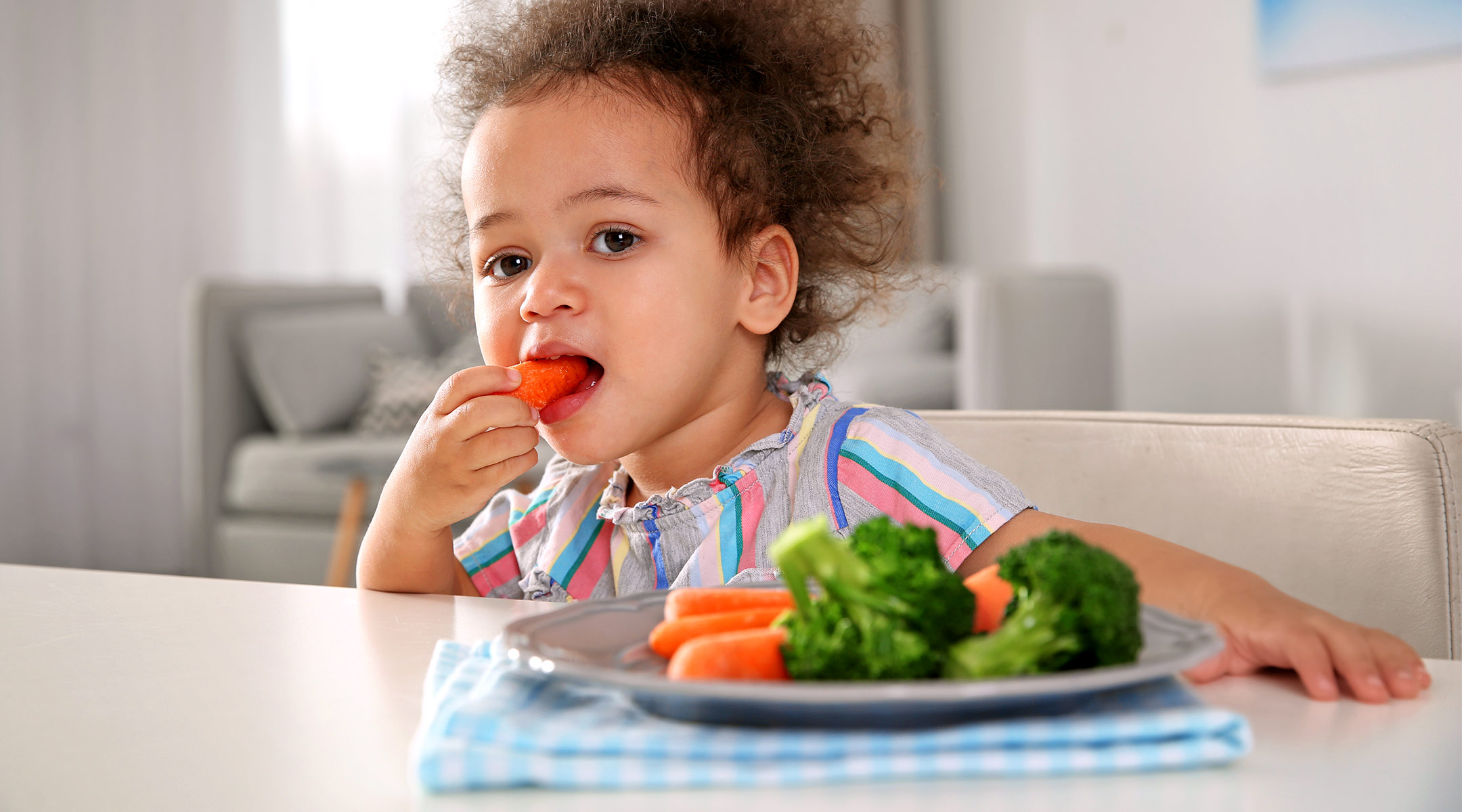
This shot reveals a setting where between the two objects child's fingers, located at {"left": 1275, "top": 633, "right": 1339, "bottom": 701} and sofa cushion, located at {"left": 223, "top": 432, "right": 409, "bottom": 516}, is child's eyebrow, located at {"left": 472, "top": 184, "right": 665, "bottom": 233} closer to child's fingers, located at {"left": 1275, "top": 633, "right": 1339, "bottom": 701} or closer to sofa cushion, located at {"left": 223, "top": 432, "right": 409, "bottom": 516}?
child's fingers, located at {"left": 1275, "top": 633, "right": 1339, "bottom": 701}

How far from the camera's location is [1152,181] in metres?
4.55

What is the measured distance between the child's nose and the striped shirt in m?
0.20

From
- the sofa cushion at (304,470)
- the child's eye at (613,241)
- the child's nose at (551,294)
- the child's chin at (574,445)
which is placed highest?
the child's eye at (613,241)

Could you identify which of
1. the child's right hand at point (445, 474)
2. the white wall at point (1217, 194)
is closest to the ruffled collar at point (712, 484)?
the child's right hand at point (445, 474)

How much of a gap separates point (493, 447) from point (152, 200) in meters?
4.65

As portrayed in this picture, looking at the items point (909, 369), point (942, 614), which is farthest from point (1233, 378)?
point (942, 614)

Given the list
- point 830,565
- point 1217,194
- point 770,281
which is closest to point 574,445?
point 770,281

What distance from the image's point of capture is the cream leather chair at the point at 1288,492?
823mm

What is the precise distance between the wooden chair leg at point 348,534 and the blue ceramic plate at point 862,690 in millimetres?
2959

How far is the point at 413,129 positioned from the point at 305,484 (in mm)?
2107

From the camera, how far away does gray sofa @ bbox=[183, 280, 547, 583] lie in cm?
350

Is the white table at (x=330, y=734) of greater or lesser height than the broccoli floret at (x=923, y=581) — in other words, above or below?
below

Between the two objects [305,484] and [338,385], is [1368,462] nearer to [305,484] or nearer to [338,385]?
[305,484]

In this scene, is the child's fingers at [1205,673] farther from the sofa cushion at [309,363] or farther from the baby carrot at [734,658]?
the sofa cushion at [309,363]
